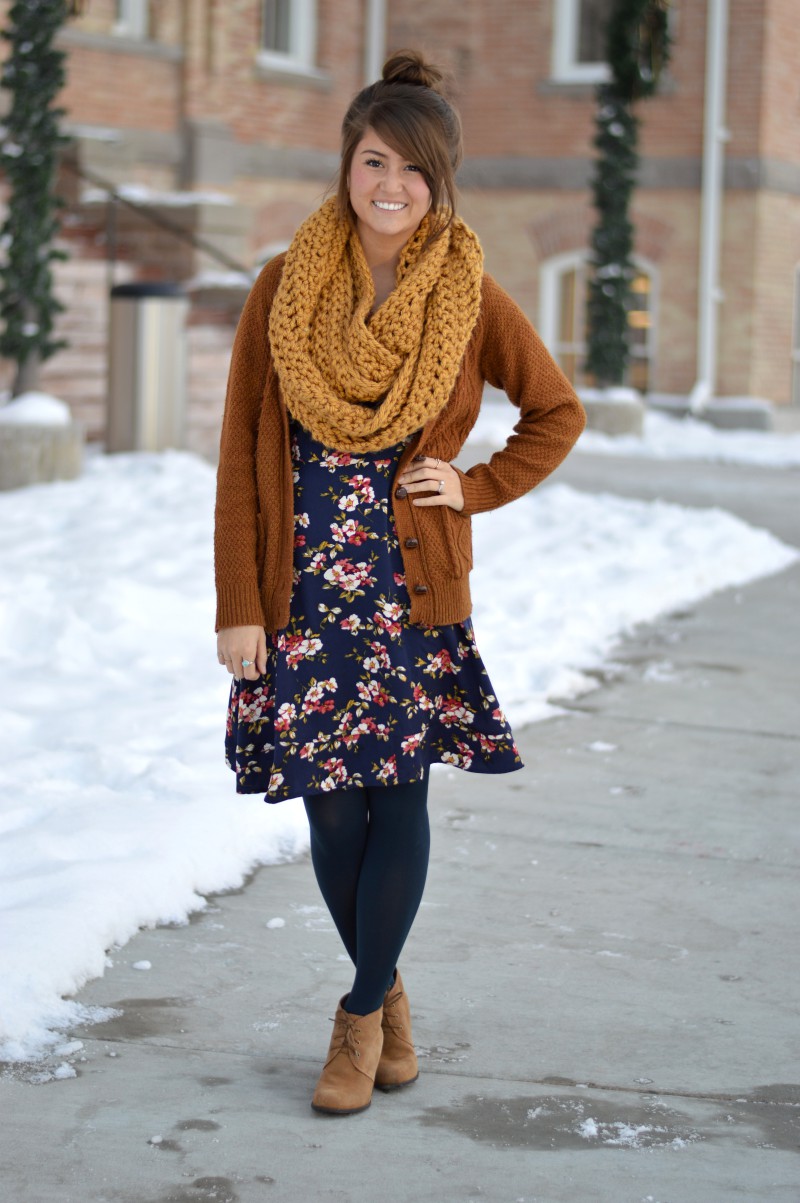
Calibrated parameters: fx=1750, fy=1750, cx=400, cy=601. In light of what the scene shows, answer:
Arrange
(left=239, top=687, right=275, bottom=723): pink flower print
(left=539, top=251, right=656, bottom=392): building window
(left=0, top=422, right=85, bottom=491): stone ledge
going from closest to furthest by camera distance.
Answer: (left=239, top=687, right=275, bottom=723): pink flower print < (left=0, top=422, right=85, bottom=491): stone ledge < (left=539, top=251, right=656, bottom=392): building window

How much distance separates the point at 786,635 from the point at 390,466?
498cm

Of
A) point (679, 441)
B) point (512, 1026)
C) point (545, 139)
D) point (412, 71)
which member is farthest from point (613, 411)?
point (412, 71)

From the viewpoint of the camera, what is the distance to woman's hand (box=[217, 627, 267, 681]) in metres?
3.14

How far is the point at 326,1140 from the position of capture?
3029 millimetres

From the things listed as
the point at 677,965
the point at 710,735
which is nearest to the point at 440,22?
the point at 710,735

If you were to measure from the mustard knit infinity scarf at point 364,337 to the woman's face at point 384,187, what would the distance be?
0.07 meters

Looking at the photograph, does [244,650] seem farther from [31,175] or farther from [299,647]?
[31,175]

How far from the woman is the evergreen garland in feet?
26.1

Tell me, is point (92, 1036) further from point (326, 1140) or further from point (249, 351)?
point (249, 351)

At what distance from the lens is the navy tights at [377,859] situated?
3.20 meters

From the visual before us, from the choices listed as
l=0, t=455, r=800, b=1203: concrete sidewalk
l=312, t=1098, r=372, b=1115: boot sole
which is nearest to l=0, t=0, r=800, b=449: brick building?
l=0, t=455, r=800, b=1203: concrete sidewalk

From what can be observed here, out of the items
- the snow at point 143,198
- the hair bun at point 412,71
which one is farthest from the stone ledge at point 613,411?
the hair bun at point 412,71

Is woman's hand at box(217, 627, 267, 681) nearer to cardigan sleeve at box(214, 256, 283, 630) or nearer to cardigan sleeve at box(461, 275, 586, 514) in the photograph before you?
cardigan sleeve at box(214, 256, 283, 630)

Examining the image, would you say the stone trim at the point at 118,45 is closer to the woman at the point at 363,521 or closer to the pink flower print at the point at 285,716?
the woman at the point at 363,521
